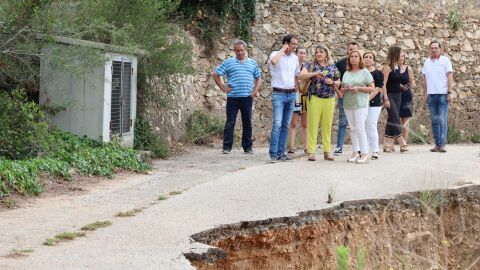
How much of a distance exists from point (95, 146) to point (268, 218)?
4810 mm

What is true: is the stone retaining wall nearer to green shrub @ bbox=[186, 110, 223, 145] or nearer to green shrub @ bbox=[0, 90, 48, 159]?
green shrub @ bbox=[186, 110, 223, 145]

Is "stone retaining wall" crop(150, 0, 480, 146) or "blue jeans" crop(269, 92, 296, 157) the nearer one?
"blue jeans" crop(269, 92, 296, 157)

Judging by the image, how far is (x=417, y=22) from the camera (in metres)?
21.7

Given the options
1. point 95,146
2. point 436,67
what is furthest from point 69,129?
point 436,67

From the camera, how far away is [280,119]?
13.0 metres

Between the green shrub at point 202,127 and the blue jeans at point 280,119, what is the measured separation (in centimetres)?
A: 351

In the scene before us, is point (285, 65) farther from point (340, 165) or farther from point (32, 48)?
point (32, 48)

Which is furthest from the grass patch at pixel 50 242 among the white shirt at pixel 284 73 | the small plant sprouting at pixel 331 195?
the white shirt at pixel 284 73

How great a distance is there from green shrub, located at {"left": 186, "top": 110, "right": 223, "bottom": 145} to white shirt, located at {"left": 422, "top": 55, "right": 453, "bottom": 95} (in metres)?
4.46

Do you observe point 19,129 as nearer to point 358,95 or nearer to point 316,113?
point 316,113

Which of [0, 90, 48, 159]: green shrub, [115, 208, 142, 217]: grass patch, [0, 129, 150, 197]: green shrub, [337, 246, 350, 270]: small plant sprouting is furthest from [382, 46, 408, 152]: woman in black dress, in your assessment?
[337, 246, 350, 270]: small plant sprouting

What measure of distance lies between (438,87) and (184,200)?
6946mm

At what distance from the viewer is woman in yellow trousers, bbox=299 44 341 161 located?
42.0 ft

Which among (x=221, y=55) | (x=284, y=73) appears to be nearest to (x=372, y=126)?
(x=284, y=73)
